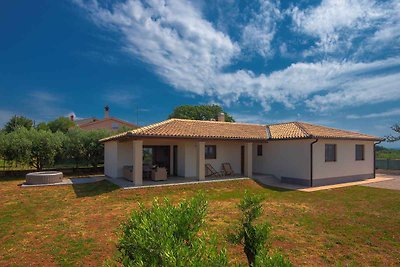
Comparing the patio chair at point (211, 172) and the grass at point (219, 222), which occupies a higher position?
the patio chair at point (211, 172)

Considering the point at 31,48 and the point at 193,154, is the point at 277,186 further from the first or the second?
the point at 31,48

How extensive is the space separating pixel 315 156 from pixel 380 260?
10.7 m

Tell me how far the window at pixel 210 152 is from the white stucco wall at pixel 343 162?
683 centimetres

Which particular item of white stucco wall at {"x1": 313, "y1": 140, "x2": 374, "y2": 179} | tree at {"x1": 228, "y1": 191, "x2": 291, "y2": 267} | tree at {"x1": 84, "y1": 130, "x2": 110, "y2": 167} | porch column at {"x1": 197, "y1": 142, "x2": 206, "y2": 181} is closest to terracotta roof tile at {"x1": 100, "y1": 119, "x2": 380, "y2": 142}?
white stucco wall at {"x1": 313, "y1": 140, "x2": 374, "y2": 179}

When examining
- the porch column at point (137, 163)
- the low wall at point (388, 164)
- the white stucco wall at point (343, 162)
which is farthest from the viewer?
the low wall at point (388, 164)

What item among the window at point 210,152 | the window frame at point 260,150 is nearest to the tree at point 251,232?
the window at point 210,152

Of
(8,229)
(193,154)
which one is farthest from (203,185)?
(8,229)

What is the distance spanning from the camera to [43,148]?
21.4m

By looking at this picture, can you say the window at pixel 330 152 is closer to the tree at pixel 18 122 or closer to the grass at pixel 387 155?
the grass at pixel 387 155

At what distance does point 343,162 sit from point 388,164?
1148 centimetres

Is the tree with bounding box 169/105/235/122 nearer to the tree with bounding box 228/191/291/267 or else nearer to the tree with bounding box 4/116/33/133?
the tree with bounding box 4/116/33/133

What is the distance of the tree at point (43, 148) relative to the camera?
21.3 metres

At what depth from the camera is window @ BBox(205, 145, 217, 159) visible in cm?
1848

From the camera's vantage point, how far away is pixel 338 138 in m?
17.0
